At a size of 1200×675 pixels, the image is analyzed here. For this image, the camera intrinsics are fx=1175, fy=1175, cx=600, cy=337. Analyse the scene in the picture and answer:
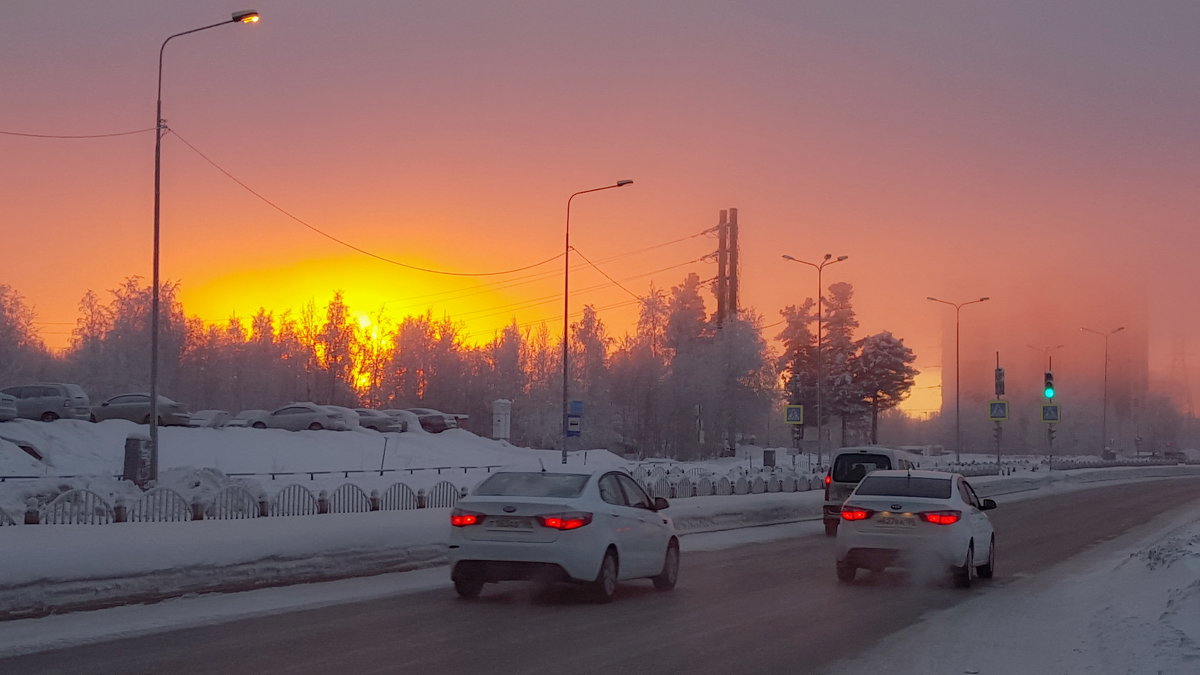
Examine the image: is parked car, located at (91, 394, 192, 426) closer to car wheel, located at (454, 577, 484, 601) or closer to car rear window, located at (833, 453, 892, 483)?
car rear window, located at (833, 453, 892, 483)

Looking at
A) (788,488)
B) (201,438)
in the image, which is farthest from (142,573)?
(201,438)

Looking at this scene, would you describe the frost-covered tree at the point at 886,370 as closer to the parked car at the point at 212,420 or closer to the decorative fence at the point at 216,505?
the parked car at the point at 212,420

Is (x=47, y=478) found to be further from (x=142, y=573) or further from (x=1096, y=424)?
(x=1096, y=424)

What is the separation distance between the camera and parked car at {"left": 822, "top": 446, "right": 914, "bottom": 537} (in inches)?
1058

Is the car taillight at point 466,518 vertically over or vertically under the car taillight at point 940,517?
over

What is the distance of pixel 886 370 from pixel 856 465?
83.5 metres

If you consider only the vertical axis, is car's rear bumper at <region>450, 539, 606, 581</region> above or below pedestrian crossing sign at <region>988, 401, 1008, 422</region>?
below

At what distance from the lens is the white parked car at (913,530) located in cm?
1641

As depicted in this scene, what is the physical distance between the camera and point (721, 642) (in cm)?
1102

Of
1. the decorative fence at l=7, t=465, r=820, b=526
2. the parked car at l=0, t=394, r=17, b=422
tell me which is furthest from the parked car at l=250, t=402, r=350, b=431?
the decorative fence at l=7, t=465, r=820, b=526

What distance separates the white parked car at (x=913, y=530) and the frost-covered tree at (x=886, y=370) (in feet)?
304

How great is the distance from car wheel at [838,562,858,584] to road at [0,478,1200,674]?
0.18m

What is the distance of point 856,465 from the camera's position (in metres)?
27.0

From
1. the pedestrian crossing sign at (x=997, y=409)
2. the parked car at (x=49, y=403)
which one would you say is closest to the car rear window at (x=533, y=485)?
the parked car at (x=49, y=403)
